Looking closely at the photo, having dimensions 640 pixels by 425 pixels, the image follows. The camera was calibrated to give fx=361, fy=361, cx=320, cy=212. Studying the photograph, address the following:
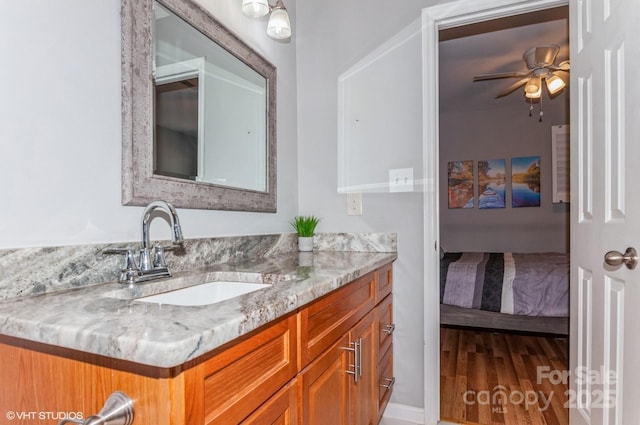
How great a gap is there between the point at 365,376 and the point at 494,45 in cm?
304

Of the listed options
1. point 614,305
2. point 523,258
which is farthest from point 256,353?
point 523,258

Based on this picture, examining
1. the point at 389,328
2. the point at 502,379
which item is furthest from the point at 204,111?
the point at 502,379

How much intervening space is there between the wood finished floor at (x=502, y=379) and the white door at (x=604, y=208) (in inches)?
19.6

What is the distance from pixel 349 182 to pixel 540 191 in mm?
3863

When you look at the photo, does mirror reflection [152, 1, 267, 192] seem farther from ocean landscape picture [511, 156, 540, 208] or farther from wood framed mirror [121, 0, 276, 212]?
ocean landscape picture [511, 156, 540, 208]

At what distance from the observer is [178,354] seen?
496mm

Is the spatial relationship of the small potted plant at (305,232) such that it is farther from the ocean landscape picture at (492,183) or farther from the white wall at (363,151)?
the ocean landscape picture at (492,183)

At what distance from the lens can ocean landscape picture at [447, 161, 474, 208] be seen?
509cm

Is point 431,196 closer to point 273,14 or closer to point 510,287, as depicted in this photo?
point 273,14

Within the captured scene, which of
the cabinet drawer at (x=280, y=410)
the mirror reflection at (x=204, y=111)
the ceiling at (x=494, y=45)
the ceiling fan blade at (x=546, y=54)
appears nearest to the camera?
the cabinet drawer at (x=280, y=410)

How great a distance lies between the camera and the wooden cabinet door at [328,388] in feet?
2.97

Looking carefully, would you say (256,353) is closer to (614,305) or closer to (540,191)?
(614,305)

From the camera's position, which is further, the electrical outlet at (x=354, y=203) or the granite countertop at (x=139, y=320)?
the electrical outlet at (x=354, y=203)

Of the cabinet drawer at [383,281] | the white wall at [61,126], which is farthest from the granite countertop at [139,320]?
the cabinet drawer at [383,281]
